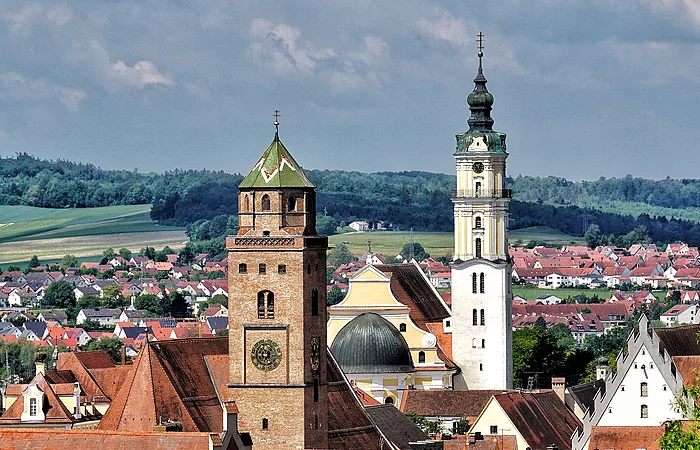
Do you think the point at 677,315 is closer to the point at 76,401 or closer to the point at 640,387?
the point at 640,387

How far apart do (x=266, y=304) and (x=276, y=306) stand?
0.27 metres

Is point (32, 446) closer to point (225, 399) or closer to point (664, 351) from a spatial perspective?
point (225, 399)

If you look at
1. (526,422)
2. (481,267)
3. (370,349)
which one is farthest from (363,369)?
(526,422)

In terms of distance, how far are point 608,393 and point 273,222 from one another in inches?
564

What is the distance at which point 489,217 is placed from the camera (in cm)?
9625

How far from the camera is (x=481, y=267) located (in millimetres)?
95625

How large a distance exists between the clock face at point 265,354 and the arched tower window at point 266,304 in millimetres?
654

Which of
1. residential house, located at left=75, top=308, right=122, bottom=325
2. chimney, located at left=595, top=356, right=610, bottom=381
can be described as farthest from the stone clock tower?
residential house, located at left=75, top=308, right=122, bottom=325

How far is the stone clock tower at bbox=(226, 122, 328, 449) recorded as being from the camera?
57.0 meters

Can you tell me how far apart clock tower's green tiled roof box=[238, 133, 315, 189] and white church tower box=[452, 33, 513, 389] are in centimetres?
3744

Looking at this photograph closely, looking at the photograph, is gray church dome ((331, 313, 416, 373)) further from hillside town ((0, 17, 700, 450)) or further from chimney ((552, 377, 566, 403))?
chimney ((552, 377, 566, 403))

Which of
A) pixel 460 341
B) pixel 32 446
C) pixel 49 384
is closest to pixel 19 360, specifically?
pixel 460 341

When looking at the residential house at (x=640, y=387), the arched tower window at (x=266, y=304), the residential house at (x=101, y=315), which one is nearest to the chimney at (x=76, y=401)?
the arched tower window at (x=266, y=304)

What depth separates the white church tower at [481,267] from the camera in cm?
9481
